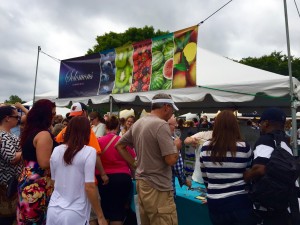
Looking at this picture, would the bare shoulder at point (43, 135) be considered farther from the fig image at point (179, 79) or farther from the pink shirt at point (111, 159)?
the fig image at point (179, 79)

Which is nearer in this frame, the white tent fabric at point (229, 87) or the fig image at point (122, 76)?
the white tent fabric at point (229, 87)

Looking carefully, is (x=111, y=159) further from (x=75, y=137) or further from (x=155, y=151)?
(x=75, y=137)

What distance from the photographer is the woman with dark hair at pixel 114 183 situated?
11.6ft

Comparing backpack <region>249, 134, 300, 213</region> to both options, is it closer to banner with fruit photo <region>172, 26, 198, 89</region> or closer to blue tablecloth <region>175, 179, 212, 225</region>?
blue tablecloth <region>175, 179, 212, 225</region>

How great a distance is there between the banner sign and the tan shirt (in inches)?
105

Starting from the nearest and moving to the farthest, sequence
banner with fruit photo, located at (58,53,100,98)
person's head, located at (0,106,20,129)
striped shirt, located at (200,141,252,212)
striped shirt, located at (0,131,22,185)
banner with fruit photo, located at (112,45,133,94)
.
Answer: striped shirt, located at (200,141,252,212), striped shirt, located at (0,131,22,185), person's head, located at (0,106,20,129), banner with fruit photo, located at (112,45,133,94), banner with fruit photo, located at (58,53,100,98)

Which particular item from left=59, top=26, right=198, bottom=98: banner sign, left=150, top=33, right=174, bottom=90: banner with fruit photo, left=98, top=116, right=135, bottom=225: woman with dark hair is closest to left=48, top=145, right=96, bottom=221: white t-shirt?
left=98, top=116, right=135, bottom=225: woman with dark hair

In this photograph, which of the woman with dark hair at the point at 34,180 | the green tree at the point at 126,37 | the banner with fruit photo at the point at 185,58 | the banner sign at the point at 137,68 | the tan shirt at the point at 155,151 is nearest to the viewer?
the tan shirt at the point at 155,151

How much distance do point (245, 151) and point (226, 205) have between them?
17.5 inches

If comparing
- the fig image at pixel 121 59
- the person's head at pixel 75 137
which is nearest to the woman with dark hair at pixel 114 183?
the person's head at pixel 75 137

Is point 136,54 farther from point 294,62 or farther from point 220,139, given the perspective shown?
point 294,62

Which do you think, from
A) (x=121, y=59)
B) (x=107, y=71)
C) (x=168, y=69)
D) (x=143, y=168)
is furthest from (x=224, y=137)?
(x=107, y=71)

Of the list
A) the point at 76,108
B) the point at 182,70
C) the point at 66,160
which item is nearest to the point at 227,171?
the point at 66,160

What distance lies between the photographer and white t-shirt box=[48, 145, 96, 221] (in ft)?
7.39
